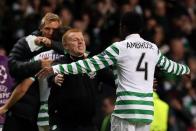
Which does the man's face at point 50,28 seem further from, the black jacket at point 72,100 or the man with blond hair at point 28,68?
the black jacket at point 72,100

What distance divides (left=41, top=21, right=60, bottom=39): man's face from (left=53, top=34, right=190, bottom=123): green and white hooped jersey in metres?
1.33

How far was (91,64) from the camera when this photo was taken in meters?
7.28

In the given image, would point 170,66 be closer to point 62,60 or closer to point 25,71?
point 62,60

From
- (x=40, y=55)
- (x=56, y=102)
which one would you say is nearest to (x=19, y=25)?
(x=40, y=55)

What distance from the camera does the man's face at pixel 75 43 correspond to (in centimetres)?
777

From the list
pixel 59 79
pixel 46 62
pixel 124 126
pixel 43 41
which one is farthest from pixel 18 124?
pixel 124 126

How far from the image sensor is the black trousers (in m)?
8.75

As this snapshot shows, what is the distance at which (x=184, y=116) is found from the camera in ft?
41.8

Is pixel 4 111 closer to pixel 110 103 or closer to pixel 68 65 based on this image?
pixel 68 65

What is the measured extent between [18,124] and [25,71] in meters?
0.77

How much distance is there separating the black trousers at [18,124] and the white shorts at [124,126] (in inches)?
61.8

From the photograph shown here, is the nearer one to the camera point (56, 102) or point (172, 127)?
point (56, 102)

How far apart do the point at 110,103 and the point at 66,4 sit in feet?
9.42

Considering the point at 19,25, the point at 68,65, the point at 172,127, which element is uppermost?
the point at 19,25
